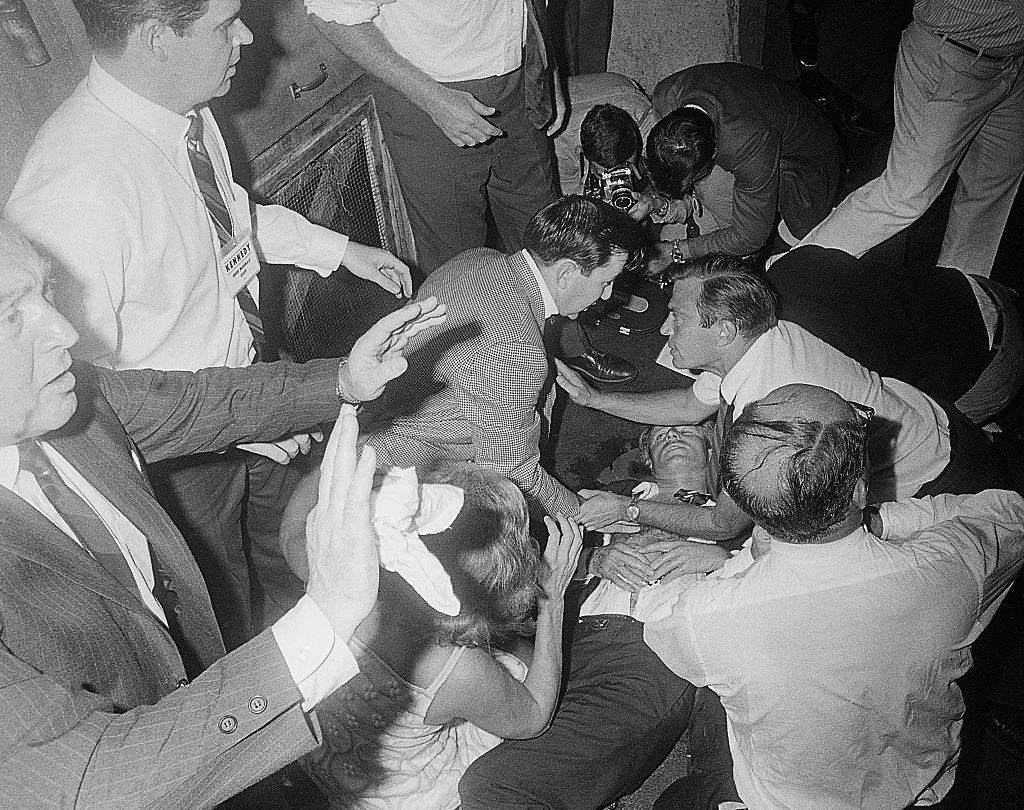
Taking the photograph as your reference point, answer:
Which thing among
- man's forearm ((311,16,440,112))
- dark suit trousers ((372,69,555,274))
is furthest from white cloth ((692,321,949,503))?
man's forearm ((311,16,440,112))

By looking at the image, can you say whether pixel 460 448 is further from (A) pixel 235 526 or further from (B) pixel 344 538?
(B) pixel 344 538

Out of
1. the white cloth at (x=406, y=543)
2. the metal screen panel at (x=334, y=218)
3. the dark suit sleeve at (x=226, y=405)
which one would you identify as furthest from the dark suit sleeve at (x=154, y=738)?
the metal screen panel at (x=334, y=218)

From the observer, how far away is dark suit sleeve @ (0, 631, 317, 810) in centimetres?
99

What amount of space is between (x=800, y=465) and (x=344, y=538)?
2.95 feet

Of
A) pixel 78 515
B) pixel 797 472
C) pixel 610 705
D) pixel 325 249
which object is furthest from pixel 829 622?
pixel 325 249

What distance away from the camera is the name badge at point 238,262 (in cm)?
205

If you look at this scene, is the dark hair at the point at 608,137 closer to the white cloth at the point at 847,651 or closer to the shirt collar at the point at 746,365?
the shirt collar at the point at 746,365

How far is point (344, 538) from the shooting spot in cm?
106

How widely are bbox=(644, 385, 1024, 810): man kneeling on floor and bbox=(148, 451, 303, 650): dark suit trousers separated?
1192 millimetres

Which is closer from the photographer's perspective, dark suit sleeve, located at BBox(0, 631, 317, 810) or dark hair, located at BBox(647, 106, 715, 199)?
dark suit sleeve, located at BBox(0, 631, 317, 810)

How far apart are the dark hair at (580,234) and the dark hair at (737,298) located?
250 millimetres

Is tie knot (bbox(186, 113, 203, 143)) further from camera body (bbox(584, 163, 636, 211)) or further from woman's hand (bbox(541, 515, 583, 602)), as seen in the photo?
camera body (bbox(584, 163, 636, 211))

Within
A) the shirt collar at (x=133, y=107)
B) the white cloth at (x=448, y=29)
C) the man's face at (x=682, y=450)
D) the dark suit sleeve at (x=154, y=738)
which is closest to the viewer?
the dark suit sleeve at (x=154, y=738)

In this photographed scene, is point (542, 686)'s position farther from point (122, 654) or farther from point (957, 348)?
point (957, 348)
